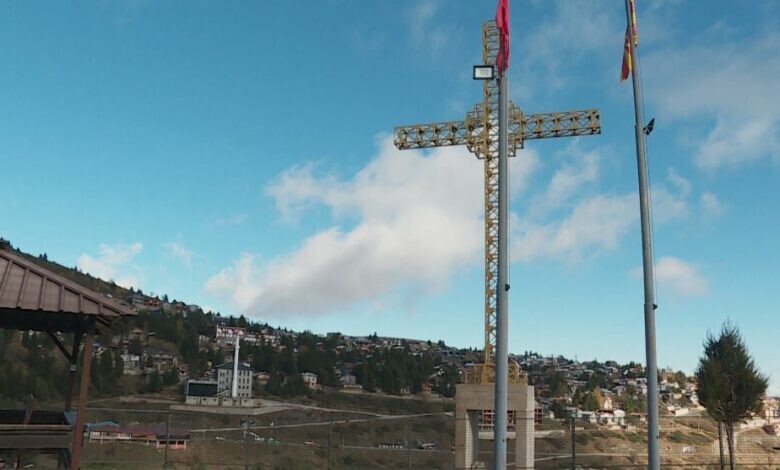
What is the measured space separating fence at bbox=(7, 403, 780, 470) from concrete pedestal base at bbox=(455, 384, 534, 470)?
1467 mm

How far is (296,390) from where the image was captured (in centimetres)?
12638

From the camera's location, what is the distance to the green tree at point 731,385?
28625 millimetres

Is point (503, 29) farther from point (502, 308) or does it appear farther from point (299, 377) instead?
point (299, 377)

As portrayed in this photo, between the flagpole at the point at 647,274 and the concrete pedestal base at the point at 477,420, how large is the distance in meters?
20.5

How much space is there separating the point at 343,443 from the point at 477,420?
77.6ft

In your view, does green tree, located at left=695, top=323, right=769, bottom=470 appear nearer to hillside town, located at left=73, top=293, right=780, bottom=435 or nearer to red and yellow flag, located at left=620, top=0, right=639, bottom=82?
red and yellow flag, located at left=620, top=0, right=639, bottom=82

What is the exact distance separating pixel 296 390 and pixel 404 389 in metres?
26.2

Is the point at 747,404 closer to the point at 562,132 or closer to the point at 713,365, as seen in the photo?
the point at 713,365

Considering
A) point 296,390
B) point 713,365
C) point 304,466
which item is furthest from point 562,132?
point 296,390

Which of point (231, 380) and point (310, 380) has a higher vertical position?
point (310, 380)

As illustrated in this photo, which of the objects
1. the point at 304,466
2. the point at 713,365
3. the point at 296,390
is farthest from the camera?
the point at 296,390

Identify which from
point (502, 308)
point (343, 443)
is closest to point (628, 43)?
point (502, 308)

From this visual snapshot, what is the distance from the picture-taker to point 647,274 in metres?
12.1

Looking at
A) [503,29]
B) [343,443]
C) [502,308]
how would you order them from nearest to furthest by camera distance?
[502,308], [503,29], [343,443]
